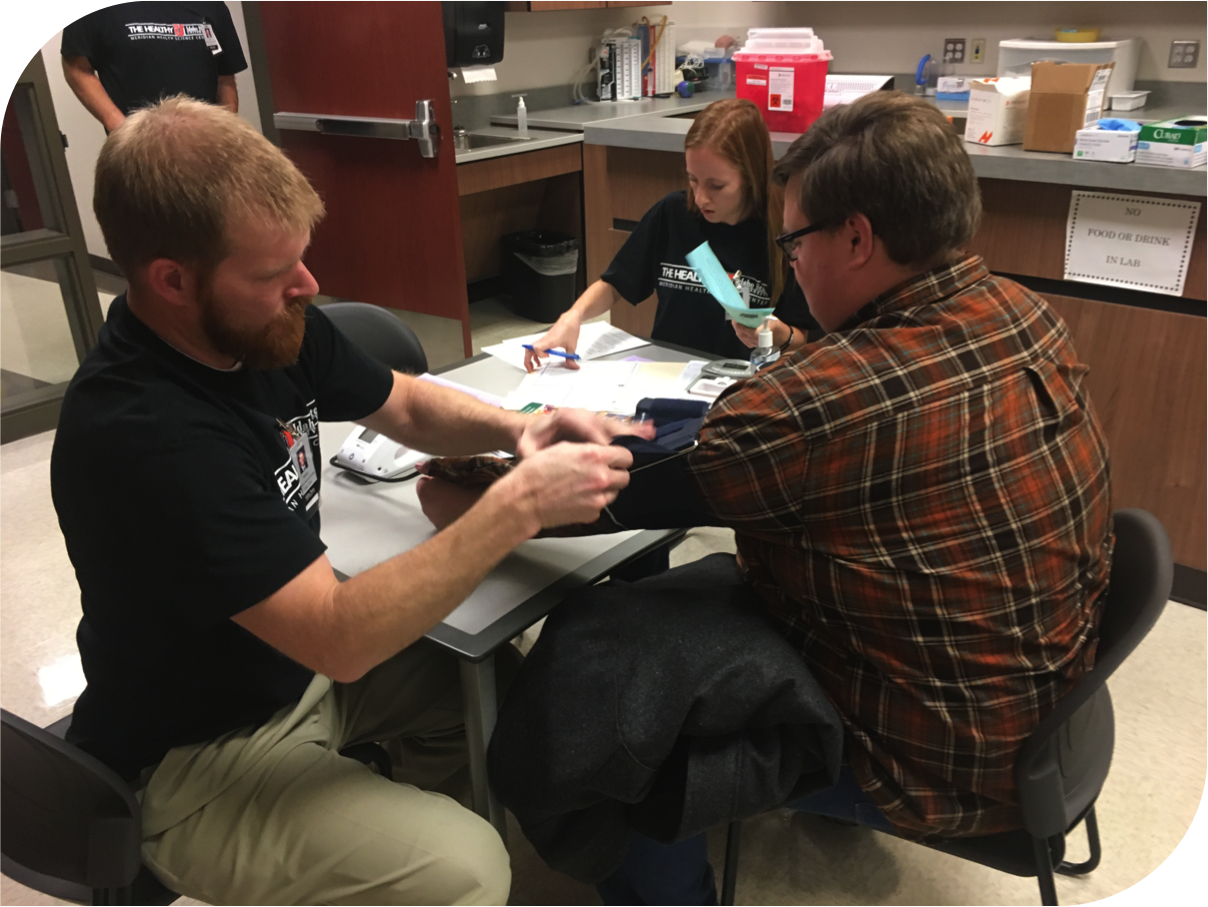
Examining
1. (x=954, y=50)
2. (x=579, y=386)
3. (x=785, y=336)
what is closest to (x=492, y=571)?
(x=579, y=386)

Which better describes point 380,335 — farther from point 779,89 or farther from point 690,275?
point 779,89

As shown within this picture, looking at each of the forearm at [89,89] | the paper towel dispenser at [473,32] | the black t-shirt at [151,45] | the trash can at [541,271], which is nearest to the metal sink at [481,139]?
the paper towel dispenser at [473,32]

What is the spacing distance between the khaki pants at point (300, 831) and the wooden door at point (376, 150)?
2.50 meters

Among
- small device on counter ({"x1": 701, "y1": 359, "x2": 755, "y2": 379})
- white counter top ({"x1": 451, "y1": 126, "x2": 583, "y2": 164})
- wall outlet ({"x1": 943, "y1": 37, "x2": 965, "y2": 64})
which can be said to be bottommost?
small device on counter ({"x1": 701, "y1": 359, "x2": 755, "y2": 379})

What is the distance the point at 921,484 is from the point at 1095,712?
1.32ft

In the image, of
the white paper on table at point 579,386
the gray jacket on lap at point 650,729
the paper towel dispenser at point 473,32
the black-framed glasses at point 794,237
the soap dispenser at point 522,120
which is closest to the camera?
the gray jacket on lap at point 650,729

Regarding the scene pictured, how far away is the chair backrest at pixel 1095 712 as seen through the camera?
40.0 inches

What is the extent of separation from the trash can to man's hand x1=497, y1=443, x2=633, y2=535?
3327 millimetres

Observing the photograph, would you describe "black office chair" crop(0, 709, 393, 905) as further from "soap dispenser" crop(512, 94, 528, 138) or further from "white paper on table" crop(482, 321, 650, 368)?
"soap dispenser" crop(512, 94, 528, 138)

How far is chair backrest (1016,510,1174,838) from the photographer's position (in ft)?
3.34

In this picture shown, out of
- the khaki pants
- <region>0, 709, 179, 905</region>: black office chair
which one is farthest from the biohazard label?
<region>0, 709, 179, 905</region>: black office chair

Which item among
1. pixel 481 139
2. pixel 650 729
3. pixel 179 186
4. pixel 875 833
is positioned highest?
pixel 179 186

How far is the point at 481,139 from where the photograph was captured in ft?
13.7

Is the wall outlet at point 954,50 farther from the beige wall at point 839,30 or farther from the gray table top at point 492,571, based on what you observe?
the gray table top at point 492,571
